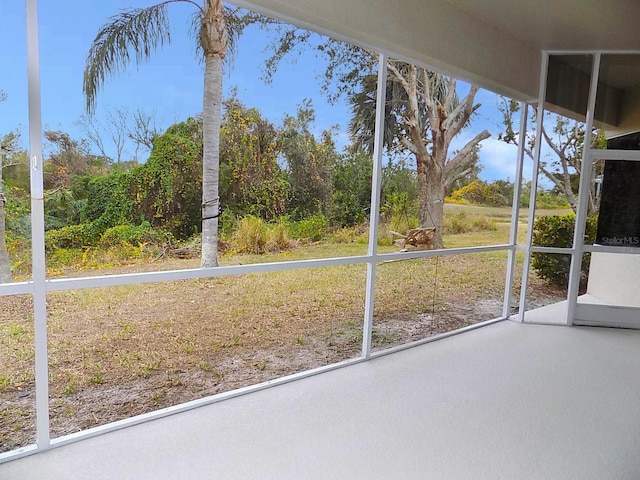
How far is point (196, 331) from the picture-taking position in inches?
132

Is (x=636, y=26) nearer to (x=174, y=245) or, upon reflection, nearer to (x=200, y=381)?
(x=174, y=245)

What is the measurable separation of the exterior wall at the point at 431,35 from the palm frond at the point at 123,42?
70cm

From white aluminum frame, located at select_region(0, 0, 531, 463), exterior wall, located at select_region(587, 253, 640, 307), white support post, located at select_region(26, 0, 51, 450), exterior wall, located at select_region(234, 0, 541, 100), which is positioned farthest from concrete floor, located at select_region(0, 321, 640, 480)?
exterior wall, located at select_region(234, 0, 541, 100)

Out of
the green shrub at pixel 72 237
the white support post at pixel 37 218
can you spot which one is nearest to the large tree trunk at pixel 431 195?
the green shrub at pixel 72 237

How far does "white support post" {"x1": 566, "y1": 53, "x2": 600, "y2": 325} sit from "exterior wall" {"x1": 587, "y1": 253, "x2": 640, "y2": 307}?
0.64 ft

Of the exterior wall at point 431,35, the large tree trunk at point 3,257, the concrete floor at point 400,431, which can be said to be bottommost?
the concrete floor at point 400,431

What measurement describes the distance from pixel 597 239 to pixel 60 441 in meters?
5.30

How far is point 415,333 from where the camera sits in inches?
184

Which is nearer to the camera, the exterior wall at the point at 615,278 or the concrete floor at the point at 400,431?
the concrete floor at the point at 400,431

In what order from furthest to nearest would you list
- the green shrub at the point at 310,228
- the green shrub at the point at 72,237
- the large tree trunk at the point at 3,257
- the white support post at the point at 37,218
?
the green shrub at the point at 310,228, the green shrub at the point at 72,237, the large tree trunk at the point at 3,257, the white support post at the point at 37,218

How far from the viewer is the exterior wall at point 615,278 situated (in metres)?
4.72

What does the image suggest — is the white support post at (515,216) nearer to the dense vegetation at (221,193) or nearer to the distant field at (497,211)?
the distant field at (497,211)

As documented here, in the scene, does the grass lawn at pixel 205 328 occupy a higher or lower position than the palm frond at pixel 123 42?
lower

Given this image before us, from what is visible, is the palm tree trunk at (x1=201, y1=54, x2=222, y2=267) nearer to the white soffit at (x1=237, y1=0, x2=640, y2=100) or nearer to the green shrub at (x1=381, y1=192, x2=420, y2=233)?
the white soffit at (x1=237, y1=0, x2=640, y2=100)
